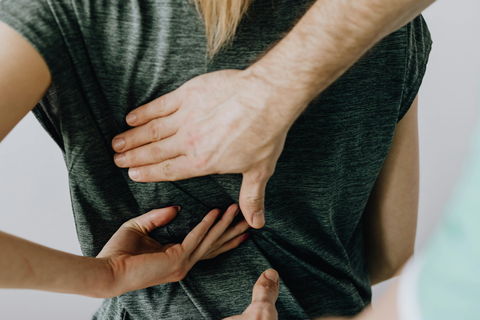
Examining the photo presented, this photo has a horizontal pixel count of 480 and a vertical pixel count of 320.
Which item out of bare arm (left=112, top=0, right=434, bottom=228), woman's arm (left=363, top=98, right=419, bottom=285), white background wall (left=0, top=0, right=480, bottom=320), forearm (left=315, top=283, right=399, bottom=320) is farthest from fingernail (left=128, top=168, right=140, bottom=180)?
white background wall (left=0, top=0, right=480, bottom=320)

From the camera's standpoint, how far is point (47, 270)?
62cm

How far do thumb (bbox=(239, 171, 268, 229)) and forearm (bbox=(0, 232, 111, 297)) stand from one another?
0.92ft

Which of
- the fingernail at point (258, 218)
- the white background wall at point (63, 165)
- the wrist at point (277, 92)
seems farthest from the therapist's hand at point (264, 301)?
the white background wall at point (63, 165)

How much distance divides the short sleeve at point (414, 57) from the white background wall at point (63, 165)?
640 millimetres

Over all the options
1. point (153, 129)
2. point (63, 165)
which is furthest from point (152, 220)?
point (63, 165)

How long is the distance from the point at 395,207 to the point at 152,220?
0.68 meters

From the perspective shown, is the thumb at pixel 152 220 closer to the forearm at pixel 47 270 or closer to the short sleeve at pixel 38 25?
the forearm at pixel 47 270

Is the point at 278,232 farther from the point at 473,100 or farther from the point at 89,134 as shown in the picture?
the point at 473,100

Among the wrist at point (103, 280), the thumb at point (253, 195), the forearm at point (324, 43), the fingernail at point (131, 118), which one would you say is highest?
the forearm at point (324, 43)

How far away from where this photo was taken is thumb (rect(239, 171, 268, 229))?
675 mm

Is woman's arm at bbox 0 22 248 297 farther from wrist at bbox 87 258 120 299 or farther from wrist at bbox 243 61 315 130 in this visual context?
wrist at bbox 243 61 315 130

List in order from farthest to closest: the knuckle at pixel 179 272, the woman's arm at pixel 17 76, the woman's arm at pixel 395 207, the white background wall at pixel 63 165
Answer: the white background wall at pixel 63 165
the woman's arm at pixel 395 207
the knuckle at pixel 179 272
the woman's arm at pixel 17 76

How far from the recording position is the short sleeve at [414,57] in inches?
31.3

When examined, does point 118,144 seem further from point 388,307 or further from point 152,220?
point 388,307
